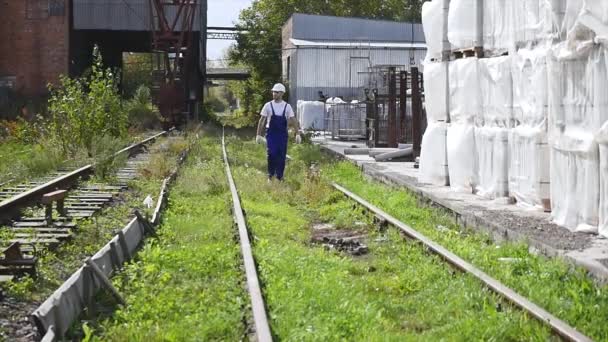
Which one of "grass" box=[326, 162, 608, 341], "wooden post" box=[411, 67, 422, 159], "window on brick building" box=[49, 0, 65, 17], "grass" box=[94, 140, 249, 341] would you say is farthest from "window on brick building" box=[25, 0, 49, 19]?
"grass" box=[326, 162, 608, 341]

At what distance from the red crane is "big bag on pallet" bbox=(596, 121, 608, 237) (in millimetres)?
30326

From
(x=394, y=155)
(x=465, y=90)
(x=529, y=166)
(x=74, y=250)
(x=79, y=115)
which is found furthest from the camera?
(x=394, y=155)

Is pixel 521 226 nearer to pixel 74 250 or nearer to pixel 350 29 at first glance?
pixel 74 250

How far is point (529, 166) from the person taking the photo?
10.4 m

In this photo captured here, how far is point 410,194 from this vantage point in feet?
43.4

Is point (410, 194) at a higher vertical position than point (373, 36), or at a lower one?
lower

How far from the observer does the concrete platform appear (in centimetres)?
744

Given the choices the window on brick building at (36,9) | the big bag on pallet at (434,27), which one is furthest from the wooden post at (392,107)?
the window on brick building at (36,9)

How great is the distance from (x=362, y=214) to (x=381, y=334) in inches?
244

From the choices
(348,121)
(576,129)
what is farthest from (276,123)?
(348,121)

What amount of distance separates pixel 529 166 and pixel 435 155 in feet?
12.9

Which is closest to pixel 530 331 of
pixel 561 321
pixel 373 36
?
pixel 561 321

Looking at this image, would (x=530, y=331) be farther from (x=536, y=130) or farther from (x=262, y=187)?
(x=262, y=187)

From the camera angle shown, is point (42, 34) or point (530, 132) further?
point (42, 34)
